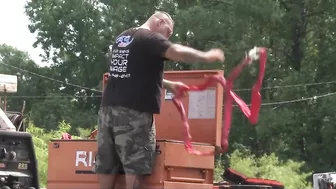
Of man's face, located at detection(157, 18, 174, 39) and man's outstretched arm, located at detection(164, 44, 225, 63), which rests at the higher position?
man's face, located at detection(157, 18, 174, 39)

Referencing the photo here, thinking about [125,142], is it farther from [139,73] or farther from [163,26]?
[163,26]

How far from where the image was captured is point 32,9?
165 ft

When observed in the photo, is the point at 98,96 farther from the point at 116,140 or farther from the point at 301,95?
the point at 116,140

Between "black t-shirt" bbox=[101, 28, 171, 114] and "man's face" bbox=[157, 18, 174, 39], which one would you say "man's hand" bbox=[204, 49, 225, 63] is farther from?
"man's face" bbox=[157, 18, 174, 39]

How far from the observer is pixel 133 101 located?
6.07 metres

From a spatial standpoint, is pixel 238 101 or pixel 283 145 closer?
pixel 238 101

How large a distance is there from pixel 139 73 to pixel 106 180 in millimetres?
817

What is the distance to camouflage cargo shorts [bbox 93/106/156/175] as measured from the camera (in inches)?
241

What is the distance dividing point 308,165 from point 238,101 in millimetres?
28192

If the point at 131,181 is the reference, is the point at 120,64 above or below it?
above

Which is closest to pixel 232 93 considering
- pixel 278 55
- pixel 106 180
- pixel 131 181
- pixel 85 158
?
pixel 131 181

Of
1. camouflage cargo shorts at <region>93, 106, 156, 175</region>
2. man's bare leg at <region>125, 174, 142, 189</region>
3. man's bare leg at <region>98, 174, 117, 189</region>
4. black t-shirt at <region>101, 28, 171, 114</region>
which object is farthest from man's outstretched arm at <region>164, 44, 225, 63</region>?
man's bare leg at <region>98, 174, 117, 189</region>

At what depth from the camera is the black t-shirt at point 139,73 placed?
605 centimetres

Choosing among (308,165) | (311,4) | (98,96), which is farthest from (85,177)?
(98,96)
